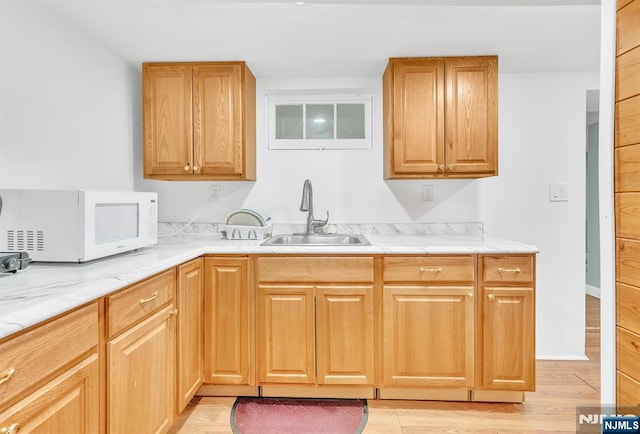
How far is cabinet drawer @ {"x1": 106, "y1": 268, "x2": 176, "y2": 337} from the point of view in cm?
119

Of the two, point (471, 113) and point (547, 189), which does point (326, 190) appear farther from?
point (547, 189)

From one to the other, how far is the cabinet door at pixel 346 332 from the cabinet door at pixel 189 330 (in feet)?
2.11

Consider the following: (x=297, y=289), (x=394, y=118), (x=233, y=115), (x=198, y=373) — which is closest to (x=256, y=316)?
(x=297, y=289)

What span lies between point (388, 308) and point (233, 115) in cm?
152

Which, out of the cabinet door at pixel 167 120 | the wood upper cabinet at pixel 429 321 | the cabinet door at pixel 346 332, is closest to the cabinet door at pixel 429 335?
the wood upper cabinet at pixel 429 321

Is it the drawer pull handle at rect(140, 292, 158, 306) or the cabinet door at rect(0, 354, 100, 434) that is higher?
the drawer pull handle at rect(140, 292, 158, 306)

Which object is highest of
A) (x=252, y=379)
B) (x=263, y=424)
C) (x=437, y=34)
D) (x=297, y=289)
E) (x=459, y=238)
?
(x=437, y=34)

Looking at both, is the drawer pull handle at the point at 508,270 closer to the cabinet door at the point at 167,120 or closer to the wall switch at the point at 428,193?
the wall switch at the point at 428,193

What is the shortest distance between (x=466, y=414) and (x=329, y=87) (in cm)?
223

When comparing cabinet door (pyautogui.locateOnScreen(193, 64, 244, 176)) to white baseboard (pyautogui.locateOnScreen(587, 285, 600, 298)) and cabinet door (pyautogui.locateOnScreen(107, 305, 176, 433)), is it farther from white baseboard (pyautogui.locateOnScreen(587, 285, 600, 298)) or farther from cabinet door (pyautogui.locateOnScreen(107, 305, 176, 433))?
white baseboard (pyautogui.locateOnScreen(587, 285, 600, 298))

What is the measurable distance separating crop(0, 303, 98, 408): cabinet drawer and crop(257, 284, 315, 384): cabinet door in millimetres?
986

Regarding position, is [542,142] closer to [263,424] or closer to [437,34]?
[437,34]

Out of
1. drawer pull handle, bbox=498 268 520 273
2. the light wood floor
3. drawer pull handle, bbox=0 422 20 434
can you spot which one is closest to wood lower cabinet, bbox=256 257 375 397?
the light wood floor

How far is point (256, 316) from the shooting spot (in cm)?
200
